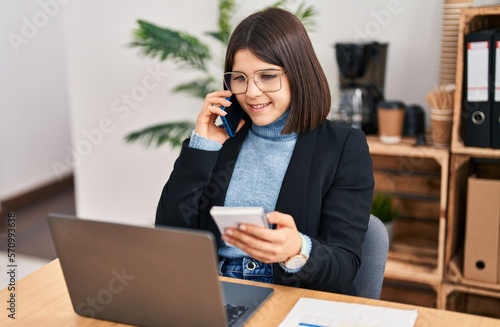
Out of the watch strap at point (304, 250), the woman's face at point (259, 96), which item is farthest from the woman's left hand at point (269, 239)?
the woman's face at point (259, 96)

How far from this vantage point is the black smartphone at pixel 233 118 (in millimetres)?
1518

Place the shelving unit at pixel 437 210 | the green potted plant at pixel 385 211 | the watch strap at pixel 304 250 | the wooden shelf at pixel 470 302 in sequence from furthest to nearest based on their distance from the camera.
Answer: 1. the green potted plant at pixel 385 211
2. the wooden shelf at pixel 470 302
3. the shelving unit at pixel 437 210
4. the watch strap at pixel 304 250

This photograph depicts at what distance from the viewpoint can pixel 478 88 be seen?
206 cm

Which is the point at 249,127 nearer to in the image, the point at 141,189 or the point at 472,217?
the point at 472,217

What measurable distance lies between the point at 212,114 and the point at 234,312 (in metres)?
0.55

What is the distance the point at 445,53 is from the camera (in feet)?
7.23

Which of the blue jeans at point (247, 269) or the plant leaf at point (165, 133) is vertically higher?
the plant leaf at point (165, 133)

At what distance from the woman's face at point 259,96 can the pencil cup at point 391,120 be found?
88 cm

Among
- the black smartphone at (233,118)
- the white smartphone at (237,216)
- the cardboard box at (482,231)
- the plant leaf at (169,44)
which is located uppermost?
the plant leaf at (169,44)

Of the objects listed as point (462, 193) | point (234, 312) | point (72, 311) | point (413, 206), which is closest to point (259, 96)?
point (234, 312)

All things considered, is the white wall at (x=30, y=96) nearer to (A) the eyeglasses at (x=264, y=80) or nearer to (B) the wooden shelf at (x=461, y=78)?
(B) the wooden shelf at (x=461, y=78)

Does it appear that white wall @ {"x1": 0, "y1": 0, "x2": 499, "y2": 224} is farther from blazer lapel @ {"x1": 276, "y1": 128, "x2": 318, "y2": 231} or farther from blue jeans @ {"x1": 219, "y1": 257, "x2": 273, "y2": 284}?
blue jeans @ {"x1": 219, "y1": 257, "x2": 273, "y2": 284}

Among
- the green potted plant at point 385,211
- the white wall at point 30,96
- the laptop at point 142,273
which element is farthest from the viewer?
the white wall at point 30,96

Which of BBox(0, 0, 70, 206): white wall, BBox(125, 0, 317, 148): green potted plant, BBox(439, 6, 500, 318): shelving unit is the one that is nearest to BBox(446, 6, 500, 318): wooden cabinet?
BBox(439, 6, 500, 318): shelving unit
